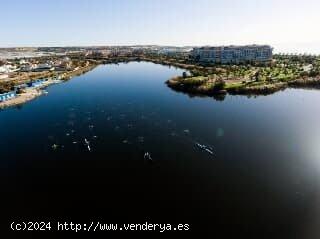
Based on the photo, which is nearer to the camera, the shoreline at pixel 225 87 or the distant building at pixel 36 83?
the shoreline at pixel 225 87

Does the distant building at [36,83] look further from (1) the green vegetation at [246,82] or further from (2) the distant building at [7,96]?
(1) the green vegetation at [246,82]

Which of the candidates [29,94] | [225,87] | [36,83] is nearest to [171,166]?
[225,87]

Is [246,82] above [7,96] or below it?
above

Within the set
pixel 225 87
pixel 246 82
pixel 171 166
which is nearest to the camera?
pixel 171 166

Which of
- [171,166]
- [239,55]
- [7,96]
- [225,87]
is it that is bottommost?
[7,96]

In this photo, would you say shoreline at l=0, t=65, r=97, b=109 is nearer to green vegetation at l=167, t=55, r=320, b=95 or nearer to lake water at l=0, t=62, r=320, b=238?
lake water at l=0, t=62, r=320, b=238

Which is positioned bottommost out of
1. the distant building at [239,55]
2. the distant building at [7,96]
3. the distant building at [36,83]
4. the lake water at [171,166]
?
the distant building at [36,83]

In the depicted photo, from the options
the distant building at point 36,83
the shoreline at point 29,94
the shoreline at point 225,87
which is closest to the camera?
the shoreline at point 29,94

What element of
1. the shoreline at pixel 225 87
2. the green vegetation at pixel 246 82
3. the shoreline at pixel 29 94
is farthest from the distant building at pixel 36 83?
the green vegetation at pixel 246 82

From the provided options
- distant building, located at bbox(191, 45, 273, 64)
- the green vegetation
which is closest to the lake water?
the green vegetation

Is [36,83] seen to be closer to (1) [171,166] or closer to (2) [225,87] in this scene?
(2) [225,87]
